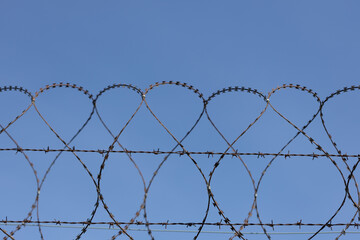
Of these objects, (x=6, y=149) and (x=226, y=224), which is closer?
(x=226, y=224)

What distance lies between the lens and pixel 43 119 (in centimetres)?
830

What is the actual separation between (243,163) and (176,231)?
4.13ft

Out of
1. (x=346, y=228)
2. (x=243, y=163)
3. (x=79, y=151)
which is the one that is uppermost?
(x=79, y=151)

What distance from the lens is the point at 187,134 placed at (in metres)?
8.23

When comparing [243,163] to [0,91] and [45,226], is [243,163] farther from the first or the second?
[0,91]

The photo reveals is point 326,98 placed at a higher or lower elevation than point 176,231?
higher

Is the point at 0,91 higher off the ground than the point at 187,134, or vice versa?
the point at 0,91

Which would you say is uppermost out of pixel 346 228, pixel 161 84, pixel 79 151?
pixel 161 84

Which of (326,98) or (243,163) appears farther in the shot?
(326,98)

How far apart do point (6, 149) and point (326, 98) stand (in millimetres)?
4489

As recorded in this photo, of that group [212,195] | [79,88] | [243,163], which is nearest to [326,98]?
[243,163]

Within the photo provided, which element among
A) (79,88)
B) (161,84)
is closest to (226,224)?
(161,84)

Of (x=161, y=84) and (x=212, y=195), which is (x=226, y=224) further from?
(x=161, y=84)

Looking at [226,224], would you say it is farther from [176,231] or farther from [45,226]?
[45,226]
